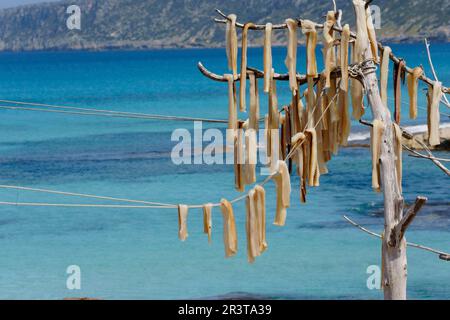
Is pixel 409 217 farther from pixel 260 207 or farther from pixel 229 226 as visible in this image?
pixel 229 226

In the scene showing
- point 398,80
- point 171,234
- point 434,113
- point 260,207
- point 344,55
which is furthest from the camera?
point 171,234

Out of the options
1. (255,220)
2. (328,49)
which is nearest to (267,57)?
(328,49)

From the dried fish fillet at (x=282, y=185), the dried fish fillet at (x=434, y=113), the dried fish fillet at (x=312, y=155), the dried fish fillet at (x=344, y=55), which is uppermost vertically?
the dried fish fillet at (x=344, y=55)

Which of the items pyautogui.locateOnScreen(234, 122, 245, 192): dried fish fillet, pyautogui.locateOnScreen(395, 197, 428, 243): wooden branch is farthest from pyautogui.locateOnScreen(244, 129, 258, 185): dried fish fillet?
pyautogui.locateOnScreen(395, 197, 428, 243): wooden branch

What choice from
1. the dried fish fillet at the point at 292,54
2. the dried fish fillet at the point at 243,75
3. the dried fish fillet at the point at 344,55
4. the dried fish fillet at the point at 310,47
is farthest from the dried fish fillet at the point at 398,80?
the dried fish fillet at the point at 243,75

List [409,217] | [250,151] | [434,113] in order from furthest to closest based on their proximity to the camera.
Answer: [434,113], [250,151], [409,217]

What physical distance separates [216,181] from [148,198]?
319 cm

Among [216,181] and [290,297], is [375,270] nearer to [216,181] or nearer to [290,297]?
[290,297]

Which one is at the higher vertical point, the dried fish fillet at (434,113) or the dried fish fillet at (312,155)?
the dried fish fillet at (434,113)

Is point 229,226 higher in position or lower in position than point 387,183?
lower

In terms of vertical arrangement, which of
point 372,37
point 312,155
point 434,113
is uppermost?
point 372,37

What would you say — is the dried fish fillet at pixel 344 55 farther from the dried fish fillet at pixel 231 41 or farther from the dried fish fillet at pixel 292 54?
the dried fish fillet at pixel 231 41

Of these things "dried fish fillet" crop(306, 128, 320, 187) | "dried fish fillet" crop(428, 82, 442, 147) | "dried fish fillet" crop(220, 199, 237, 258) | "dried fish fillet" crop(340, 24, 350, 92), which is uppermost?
"dried fish fillet" crop(340, 24, 350, 92)

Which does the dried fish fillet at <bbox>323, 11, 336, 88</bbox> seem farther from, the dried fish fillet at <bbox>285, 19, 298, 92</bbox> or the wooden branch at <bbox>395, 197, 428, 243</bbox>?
the wooden branch at <bbox>395, 197, 428, 243</bbox>
